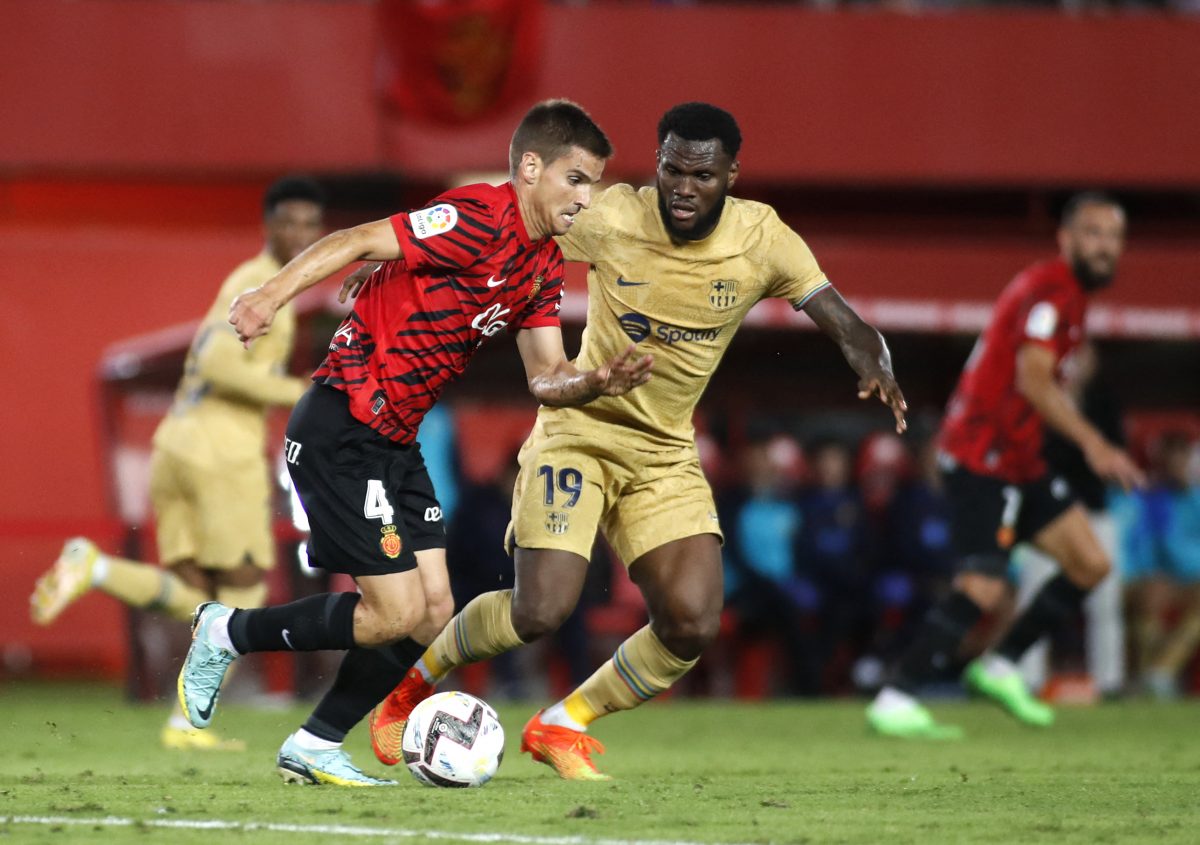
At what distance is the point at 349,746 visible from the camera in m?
8.43

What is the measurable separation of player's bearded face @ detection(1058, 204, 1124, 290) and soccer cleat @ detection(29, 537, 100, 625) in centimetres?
532

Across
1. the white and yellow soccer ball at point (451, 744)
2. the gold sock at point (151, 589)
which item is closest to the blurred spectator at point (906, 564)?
the gold sock at point (151, 589)

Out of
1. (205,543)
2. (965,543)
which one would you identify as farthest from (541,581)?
(965,543)

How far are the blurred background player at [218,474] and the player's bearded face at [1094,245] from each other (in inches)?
156

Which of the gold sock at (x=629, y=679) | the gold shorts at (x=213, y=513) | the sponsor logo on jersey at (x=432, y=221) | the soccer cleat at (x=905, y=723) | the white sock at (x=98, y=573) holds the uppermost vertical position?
the sponsor logo on jersey at (x=432, y=221)

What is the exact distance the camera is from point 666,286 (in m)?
6.58

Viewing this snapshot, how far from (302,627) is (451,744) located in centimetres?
62

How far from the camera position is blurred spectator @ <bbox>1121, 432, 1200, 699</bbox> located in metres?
13.3

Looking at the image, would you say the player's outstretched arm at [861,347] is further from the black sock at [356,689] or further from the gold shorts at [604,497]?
the black sock at [356,689]

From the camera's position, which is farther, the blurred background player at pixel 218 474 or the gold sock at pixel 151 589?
the gold sock at pixel 151 589

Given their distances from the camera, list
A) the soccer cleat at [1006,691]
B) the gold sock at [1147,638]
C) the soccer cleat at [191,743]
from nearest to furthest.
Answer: the soccer cleat at [191,743], the soccer cleat at [1006,691], the gold sock at [1147,638]

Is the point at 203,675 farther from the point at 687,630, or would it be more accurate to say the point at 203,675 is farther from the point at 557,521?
the point at 687,630

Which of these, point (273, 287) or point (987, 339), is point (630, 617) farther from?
point (273, 287)

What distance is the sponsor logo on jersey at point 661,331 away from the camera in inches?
261
